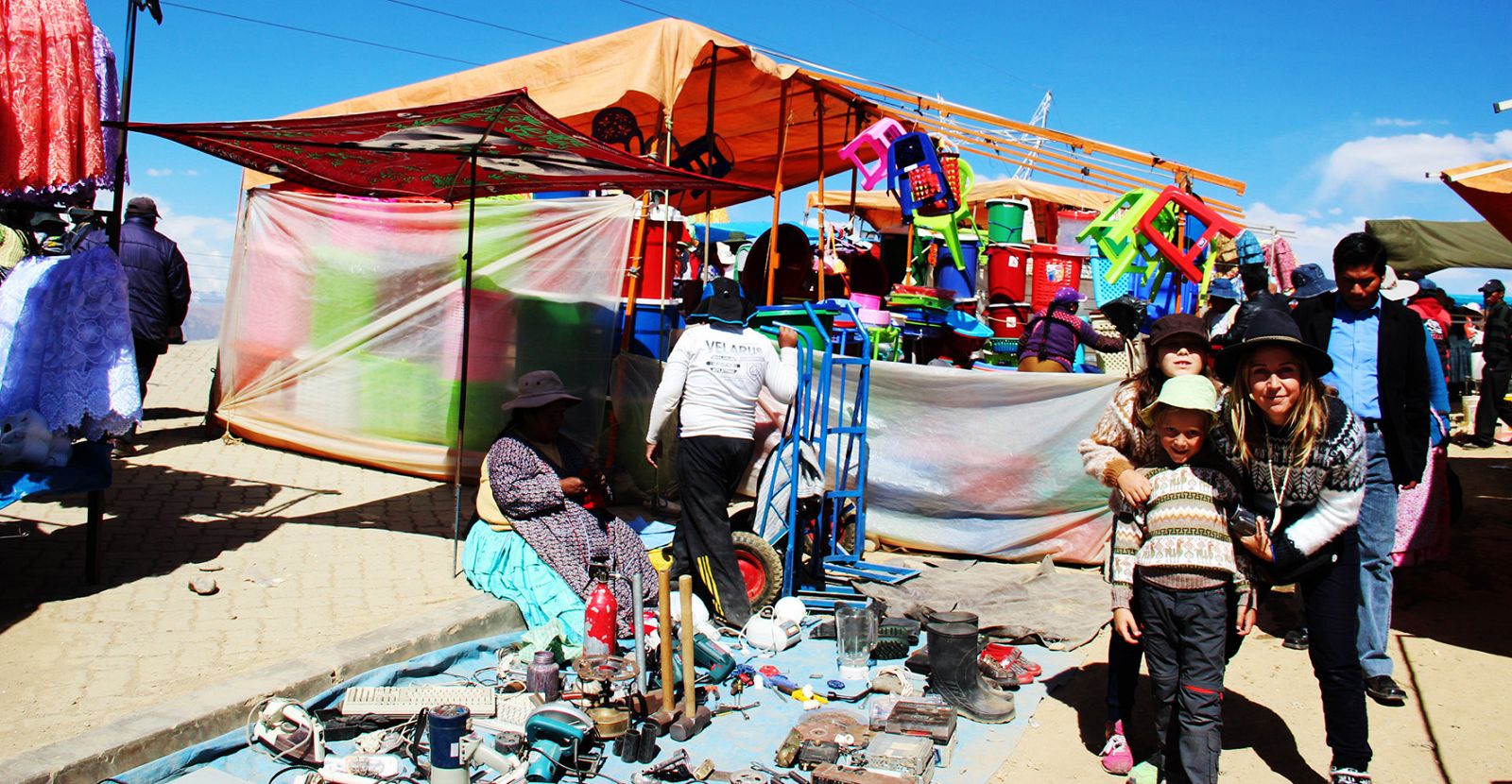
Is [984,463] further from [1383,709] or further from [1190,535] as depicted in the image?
[1190,535]

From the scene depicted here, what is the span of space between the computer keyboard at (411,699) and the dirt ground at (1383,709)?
6.77 ft

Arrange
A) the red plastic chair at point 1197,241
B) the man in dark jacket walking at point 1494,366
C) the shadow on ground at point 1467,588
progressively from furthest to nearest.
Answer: the man in dark jacket walking at point 1494,366
the red plastic chair at point 1197,241
the shadow on ground at point 1467,588

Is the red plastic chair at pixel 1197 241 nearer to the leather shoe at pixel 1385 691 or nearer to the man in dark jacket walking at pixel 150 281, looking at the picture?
the leather shoe at pixel 1385 691

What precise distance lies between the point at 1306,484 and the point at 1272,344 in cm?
48

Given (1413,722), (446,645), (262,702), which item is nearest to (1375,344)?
(1413,722)

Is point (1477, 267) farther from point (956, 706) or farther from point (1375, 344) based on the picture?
point (956, 706)

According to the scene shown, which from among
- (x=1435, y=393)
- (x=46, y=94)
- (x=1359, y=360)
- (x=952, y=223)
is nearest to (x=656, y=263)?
(x=952, y=223)

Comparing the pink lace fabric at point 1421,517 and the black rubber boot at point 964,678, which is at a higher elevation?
the pink lace fabric at point 1421,517

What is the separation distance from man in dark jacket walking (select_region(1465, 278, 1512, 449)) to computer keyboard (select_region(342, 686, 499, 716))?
12.8 meters

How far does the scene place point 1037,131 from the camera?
42.0 ft

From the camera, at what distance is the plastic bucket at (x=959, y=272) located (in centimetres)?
931

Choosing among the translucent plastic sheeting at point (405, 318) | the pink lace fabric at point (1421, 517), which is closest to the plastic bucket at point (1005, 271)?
the translucent plastic sheeting at point (405, 318)

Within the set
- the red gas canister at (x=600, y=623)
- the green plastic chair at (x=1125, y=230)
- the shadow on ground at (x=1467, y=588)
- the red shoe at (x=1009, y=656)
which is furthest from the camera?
the green plastic chair at (x=1125, y=230)

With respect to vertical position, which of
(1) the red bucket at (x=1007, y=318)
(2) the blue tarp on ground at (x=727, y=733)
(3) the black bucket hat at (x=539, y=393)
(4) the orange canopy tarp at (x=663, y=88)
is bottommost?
(2) the blue tarp on ground at (x=727, y=733)
